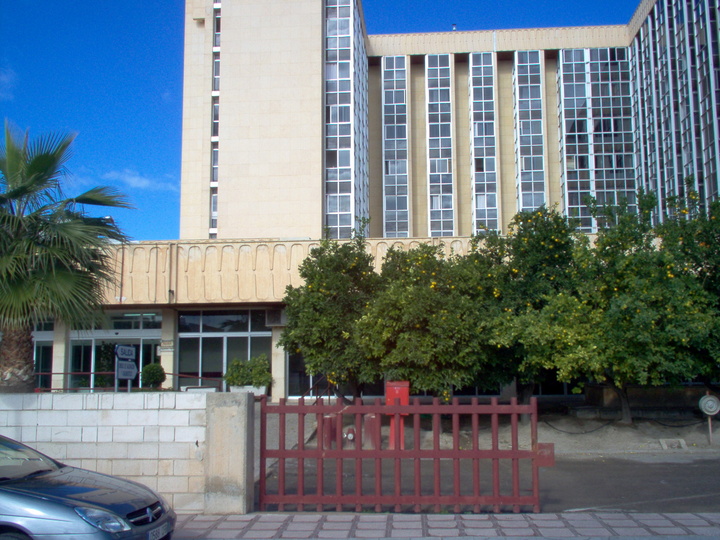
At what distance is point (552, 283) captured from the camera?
15031 mm

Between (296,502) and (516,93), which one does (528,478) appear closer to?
(296,502)

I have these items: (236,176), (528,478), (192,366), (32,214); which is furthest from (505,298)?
(236,176)

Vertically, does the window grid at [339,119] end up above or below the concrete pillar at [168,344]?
above

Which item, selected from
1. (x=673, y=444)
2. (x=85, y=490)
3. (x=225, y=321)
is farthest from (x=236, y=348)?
(x=85, y=490)

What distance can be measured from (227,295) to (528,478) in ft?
46.5

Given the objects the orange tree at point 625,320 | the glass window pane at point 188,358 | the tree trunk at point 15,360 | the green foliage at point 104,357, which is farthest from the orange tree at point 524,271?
the green foliage at point 104,357

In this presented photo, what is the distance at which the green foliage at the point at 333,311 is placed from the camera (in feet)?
50.3

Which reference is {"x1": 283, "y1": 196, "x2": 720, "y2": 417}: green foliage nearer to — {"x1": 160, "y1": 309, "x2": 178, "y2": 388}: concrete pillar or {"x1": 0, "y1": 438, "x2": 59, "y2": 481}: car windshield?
{"x1": 0, "y1": 438, "x2": 59, "y2": 481}: car windshield

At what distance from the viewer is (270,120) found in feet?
121

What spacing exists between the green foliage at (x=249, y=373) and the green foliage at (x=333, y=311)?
665 centimetres

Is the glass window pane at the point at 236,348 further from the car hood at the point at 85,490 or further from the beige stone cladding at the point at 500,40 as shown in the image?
the beige stone cladding at the point at 500,40

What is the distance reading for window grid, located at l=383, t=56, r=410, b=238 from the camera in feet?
148

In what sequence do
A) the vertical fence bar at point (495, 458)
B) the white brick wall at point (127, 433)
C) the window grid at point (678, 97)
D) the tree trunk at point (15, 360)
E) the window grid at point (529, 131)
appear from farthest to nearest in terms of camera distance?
the window grid at point (529, 131)
the window grid at point (678, 97)
the tree trunk at point (15, 360)
the white brick wall at point (127, 433)
the vertical fence bar at point (495, 458)

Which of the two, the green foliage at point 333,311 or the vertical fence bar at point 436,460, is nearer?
the vertical fence bar at point 436,460
